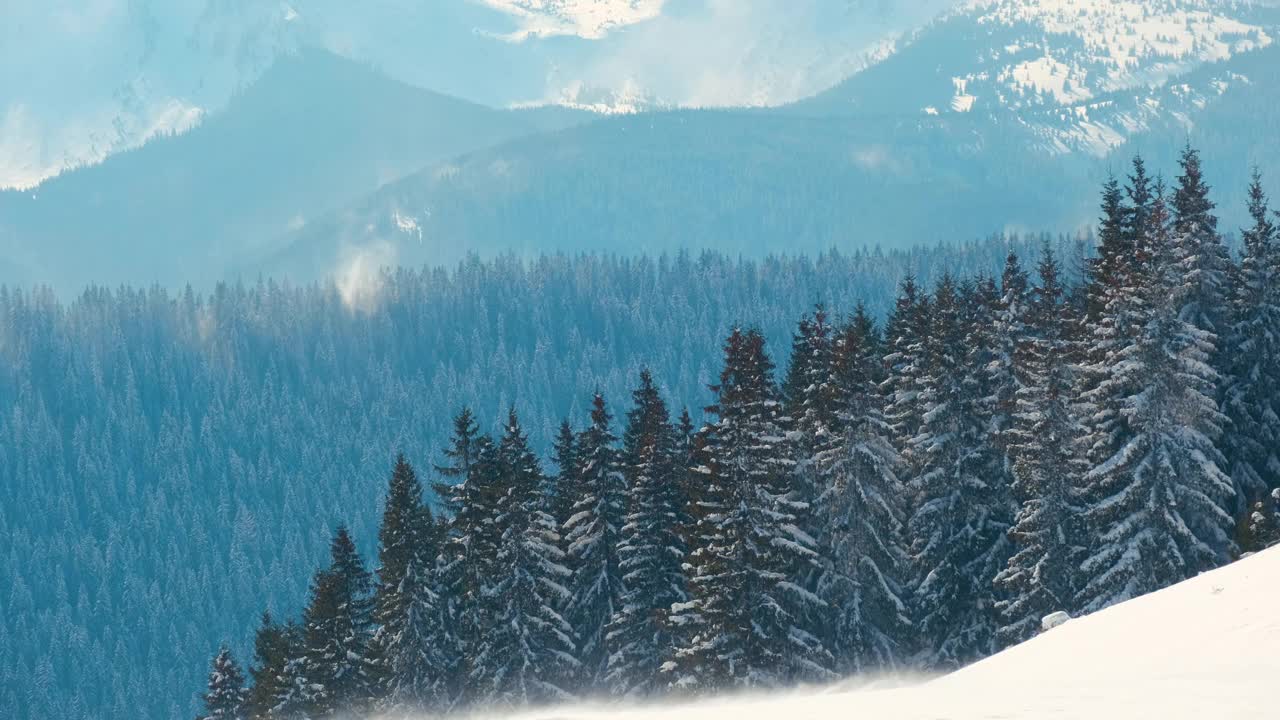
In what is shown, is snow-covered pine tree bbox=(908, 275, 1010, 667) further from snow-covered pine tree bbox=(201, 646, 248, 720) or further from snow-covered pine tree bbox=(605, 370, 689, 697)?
snow-covered pine tree bbox=(201, 646, 248, 720)

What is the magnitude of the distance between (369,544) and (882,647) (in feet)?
462

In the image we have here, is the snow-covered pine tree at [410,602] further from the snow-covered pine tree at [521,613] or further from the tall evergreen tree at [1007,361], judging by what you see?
the tall evergreen tree at [1007,361]

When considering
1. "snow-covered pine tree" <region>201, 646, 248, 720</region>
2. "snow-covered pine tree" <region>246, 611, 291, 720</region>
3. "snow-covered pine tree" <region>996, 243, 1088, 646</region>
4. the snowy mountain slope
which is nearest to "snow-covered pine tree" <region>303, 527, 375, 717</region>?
"snow-covered pine tree" <region>246, 611, 291, 720</region>

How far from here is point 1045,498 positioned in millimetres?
38312

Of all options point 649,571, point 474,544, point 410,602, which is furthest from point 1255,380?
point 410,602

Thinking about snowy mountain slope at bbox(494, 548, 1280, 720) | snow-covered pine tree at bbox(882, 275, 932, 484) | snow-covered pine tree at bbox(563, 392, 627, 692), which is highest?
snow-covered pine tree at bbox(882, 275, 932, 484)

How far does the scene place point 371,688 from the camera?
48.1 m

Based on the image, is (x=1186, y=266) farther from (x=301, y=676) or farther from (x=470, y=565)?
(x=301, y=676)

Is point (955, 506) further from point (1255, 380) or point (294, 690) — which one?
point (294, 690)

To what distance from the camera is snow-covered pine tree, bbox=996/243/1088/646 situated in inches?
1497

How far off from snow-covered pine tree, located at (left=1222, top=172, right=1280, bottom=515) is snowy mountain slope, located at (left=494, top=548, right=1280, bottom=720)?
17324 millimetres

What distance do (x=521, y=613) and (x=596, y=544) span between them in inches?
109

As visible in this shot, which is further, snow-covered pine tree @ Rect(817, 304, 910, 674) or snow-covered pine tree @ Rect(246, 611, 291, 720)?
snow-covered pine tree @ Rect(246, 611, 291, 720)

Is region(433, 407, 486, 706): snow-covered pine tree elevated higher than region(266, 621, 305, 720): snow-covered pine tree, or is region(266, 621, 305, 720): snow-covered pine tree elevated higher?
region(433, 407, 486, 706): snow-covered pine tree
